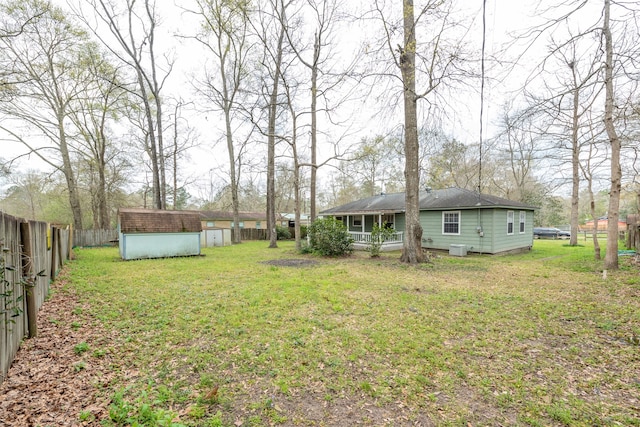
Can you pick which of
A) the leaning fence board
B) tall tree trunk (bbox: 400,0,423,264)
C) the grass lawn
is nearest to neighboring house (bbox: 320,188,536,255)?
tall tree trunk (bbox: 400,0,423,264)

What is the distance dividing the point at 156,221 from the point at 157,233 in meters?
0.58

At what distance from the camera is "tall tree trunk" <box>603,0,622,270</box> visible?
7.99 metres

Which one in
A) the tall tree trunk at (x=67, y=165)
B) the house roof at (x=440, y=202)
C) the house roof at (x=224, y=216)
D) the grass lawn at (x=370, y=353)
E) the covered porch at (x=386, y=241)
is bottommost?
the grass lawn at (x=370, y=353)

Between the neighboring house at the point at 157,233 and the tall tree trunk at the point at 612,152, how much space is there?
15.8 m

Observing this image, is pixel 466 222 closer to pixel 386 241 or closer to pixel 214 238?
pixel 386 241

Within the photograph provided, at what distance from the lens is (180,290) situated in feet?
21.8

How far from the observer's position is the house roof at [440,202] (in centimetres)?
1297

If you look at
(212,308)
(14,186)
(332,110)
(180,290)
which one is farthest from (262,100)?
(14,186)

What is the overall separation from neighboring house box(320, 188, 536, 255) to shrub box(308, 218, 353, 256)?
7.36ft

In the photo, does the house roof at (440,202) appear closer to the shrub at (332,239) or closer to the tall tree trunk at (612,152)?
the shrub at (332,239)

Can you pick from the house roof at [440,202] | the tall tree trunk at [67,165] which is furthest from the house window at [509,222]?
the tall tree trunk at [67,165]

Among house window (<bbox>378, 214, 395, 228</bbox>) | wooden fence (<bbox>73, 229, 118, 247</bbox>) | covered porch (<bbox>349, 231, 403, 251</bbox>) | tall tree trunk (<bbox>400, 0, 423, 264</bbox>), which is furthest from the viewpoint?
wooden fence (<bbox>73, 229, 118, 247</bbox>)

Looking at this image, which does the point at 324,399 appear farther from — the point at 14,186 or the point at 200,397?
the point at 14,186

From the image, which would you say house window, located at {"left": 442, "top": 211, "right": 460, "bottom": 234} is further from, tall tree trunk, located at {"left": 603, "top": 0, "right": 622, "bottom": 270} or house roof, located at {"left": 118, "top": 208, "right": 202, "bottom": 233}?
house roof, located at {"left": 118, "top": 208, "right": 202, "bottom": 233}
